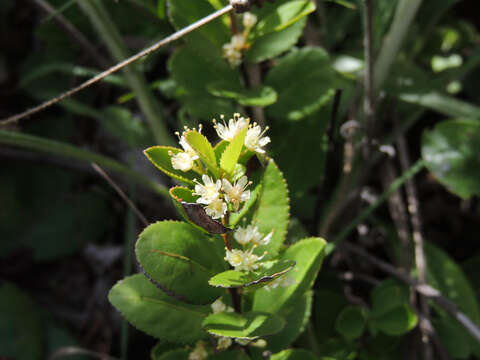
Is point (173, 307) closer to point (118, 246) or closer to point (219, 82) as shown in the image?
point (219, 82)

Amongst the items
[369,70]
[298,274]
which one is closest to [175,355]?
[298,274]

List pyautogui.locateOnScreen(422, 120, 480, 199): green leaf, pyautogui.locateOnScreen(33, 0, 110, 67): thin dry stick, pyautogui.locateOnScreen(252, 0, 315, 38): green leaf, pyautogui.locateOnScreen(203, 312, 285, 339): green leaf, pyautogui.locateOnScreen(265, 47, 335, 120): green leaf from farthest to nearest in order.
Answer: pyautogui.locateOnScreen(33, 0, 110, 67): thin dry stick < pyautogui.locateOnScreen(422, 120, 480, 199): green leaf < pyautogui.locateOnScreen(265, 47, 335, 120): green leaf < pyautogui.locateOnScreen(252, 0, 315, 38): green leaf < pyautogui.locateOnScreen(203, 312, 285, 339): green leaf

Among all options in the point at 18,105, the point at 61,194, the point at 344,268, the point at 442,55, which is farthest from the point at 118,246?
the point at 442,55

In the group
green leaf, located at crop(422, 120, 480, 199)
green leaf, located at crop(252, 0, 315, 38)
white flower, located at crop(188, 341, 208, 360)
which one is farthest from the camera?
green leaf, located at crop(422, 120, 480, 199)

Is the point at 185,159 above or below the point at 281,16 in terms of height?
below

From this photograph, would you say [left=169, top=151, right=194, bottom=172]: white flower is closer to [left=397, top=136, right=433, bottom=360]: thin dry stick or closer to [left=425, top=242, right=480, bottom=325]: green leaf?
[left=397, top=136, right=433, bottom=360]: thin dry stick

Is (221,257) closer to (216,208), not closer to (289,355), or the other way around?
(216,208)

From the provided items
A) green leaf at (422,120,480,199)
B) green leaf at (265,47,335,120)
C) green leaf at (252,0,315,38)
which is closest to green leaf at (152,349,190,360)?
green leaf at (265,47,335,120)

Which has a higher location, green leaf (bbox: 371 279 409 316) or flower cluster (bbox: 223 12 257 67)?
flower cluster (bbox: 223 12 257 67)
